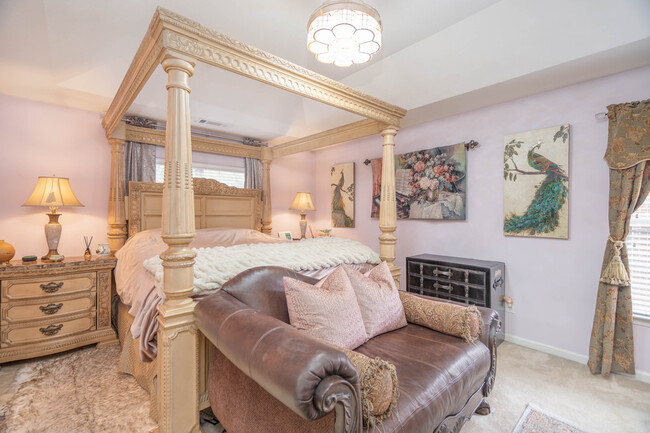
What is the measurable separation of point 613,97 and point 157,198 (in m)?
4.60

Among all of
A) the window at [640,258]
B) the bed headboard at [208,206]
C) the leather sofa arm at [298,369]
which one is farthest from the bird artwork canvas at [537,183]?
the bed headboard at [208,206]

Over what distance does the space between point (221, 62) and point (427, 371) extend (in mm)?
1938

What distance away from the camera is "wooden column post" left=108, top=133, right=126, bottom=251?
3326 mm

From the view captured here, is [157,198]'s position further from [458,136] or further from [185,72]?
[458,136]

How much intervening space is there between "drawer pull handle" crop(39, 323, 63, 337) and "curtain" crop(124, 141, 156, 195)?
1.50 meters

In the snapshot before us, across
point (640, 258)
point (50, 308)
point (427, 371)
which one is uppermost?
point (640, 258)

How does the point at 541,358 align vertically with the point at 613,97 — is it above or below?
below

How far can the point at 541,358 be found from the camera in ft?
8.66

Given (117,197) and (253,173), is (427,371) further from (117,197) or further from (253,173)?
(253,173)

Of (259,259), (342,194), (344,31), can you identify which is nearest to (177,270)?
(259,259)

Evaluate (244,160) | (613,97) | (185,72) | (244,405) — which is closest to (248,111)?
(244,160)

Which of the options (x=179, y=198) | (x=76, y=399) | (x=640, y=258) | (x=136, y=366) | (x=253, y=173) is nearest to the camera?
(x=179, y=198)

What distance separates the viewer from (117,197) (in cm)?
333

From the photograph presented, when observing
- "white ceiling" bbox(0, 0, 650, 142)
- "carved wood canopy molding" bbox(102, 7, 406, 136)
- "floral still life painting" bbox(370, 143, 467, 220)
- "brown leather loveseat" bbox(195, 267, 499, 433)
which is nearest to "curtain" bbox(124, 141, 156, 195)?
"white ceiling" bbox(0, 0, 650, 142)
